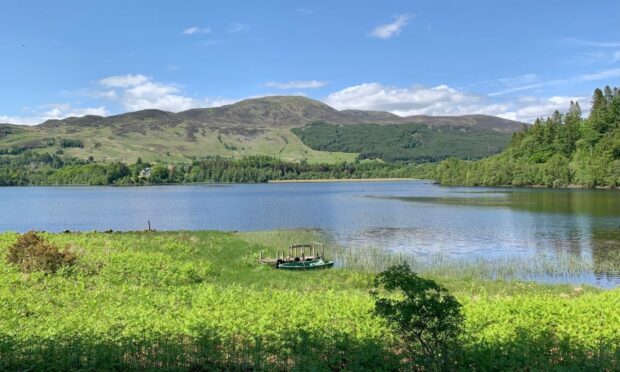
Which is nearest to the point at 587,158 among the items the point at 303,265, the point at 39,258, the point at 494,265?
the point at 494,265

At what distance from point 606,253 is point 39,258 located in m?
48.7

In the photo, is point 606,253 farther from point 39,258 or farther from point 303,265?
point 39,258

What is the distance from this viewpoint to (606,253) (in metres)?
48.6

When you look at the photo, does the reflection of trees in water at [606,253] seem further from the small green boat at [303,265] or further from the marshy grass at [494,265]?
the small green boat at [303,265]

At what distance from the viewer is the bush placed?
31128mm

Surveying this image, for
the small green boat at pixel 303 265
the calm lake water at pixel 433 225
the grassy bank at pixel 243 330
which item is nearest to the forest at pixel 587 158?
the calm lake water at pixel 433 225

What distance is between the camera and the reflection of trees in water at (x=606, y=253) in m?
40.5

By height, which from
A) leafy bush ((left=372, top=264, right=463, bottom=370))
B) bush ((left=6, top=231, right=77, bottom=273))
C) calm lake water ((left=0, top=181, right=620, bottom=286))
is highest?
leafy bush ((left=372, top=264, right=463, bottom=370))

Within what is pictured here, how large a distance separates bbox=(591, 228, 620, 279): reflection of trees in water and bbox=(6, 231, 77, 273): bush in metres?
38.7

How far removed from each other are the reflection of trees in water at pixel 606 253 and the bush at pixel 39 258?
38696 mm

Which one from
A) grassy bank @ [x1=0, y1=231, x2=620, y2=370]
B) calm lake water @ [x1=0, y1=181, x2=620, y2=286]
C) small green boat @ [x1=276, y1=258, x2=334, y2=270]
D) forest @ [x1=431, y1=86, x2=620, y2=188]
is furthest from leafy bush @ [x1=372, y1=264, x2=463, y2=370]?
forest @ [x1=431, y1=86, x2=620, y2=188]

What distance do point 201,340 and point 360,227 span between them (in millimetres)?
62027

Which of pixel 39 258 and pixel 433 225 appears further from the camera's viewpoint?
pixel 433 225

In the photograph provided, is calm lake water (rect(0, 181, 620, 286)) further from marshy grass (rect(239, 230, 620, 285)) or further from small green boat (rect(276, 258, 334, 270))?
small green boat (rect(276, 258, 334, 270))
